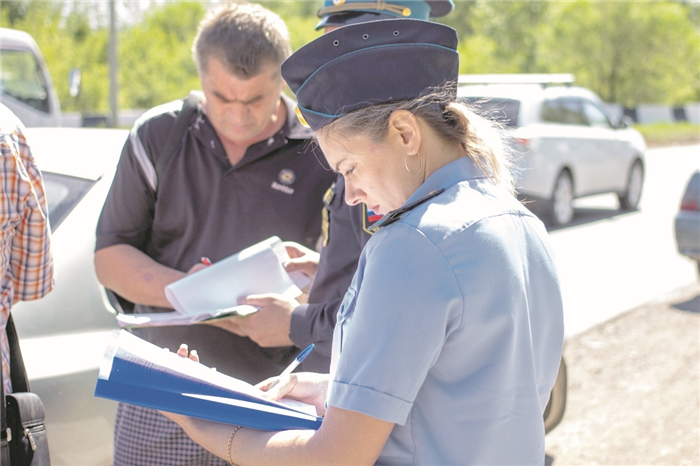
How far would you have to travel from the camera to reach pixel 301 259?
7.34 feet

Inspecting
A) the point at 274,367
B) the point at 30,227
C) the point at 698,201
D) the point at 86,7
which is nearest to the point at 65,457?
the point at 274,367

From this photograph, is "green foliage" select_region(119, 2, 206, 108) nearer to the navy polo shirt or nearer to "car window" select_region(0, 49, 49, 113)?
"car window" select_region(0, 49, 49, 113)

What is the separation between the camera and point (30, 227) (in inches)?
71.3

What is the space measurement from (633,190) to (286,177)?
10.7 m

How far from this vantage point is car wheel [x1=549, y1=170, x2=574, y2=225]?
10.1 meters

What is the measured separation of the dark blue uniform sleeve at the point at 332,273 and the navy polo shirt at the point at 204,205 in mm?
403

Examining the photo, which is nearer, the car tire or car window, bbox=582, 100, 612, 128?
the car tire

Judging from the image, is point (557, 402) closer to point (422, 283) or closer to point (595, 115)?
point (422, 283)

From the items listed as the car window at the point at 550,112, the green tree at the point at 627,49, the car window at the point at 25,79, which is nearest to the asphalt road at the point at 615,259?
the car window at the point at 550,112

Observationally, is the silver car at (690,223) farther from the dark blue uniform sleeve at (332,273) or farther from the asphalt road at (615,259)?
the dark blue uniform sleeve at (332,273)

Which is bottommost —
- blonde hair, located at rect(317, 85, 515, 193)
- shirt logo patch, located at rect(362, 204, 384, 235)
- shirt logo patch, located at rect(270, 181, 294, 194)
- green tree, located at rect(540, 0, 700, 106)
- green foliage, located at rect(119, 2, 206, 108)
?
green foliage, located at rect(119, 2, 206, 108)

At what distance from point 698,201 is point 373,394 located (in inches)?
249

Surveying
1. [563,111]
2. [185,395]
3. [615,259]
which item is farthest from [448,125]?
[563,111]

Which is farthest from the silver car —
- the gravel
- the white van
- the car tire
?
the white van
